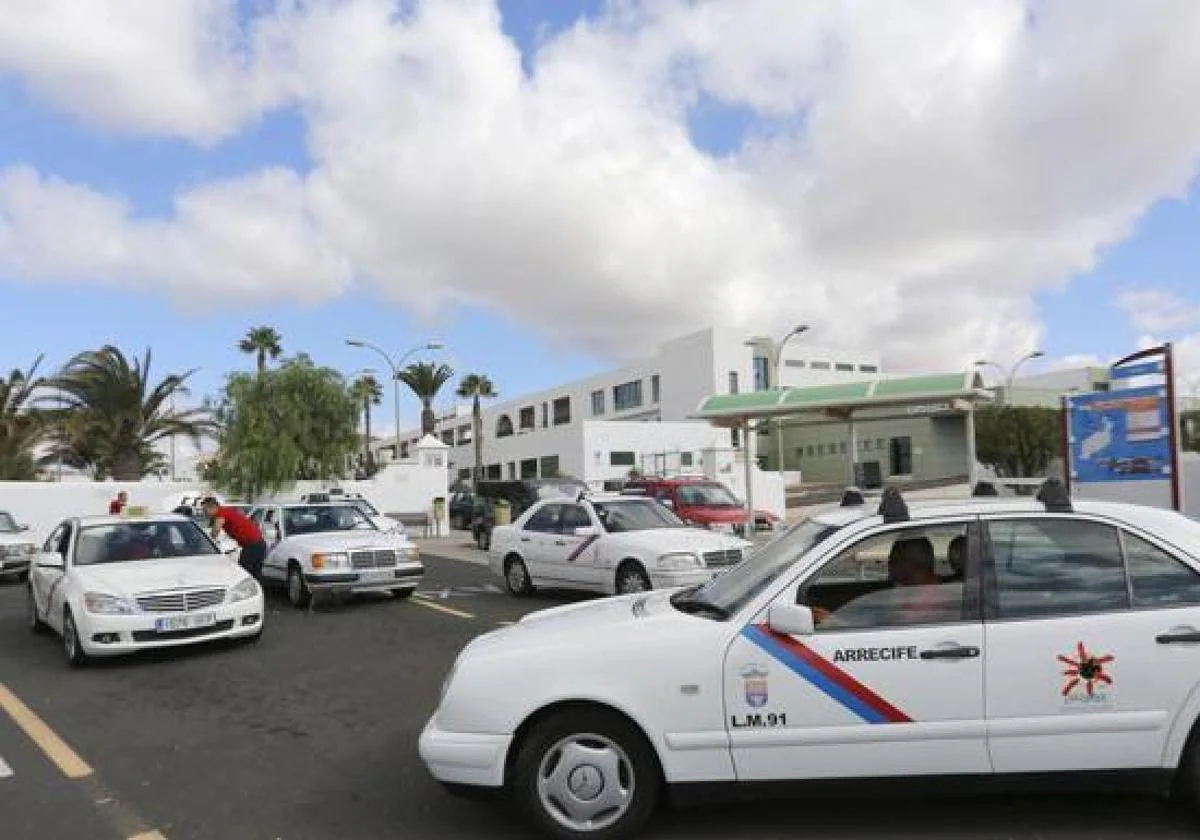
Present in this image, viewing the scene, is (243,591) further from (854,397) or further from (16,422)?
(16,422)

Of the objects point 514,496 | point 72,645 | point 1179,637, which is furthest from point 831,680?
point 514,496

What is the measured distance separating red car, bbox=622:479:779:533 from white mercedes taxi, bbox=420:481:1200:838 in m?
17.6

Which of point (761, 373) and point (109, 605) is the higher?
point (761, 373)

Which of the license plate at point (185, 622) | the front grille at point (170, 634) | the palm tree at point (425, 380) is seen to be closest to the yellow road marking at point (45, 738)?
the front grille at point (170, 634)

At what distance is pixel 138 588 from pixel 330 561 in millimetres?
3502

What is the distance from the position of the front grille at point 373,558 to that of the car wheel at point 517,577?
1.78 m

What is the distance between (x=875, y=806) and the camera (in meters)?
4.73

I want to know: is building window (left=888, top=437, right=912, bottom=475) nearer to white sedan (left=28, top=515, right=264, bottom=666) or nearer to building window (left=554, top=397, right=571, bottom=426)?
building window (left=554, top=397, right=571, bottom=426)

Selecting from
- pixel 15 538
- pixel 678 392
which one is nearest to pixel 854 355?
pixel 678 392

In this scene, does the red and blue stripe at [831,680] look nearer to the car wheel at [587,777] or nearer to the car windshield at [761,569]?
the car windshield at [761,569]

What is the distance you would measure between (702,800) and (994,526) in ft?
5.68

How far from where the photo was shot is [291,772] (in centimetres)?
575

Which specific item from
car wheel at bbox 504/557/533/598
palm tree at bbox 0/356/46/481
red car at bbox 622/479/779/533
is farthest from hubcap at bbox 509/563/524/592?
palm tree at bbox 0/356/46/481

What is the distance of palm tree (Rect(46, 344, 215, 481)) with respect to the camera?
33969 mm
